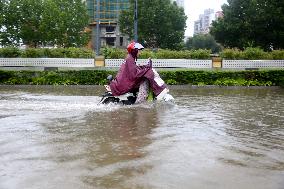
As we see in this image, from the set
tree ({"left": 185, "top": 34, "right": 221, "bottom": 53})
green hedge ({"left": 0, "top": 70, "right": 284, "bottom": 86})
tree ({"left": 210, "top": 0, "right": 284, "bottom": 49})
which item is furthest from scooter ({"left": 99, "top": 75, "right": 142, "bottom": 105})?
tree ({"left": 185, "top": 34, "right": 221, "bottom": 53})

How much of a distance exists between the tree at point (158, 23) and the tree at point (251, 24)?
9.13m

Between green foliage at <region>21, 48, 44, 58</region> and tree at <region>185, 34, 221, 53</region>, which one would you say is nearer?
green foliage at <region>21, 48, 44, 58</region>

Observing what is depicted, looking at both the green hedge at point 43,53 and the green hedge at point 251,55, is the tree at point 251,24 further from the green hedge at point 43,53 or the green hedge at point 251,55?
the green hedge at point 43,53

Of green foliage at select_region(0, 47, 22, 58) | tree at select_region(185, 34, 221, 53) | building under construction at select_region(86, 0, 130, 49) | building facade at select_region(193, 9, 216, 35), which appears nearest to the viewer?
green foliage at select_region(0, 47, 22, 58)

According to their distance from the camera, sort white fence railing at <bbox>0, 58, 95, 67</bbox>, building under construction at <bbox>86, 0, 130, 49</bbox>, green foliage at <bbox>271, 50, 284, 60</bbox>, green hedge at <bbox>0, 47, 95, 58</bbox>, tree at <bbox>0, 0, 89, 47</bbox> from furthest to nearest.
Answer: building under construction at <bbox>86, 0, 130, 49</bbox> < tree at <bbox>0, 0, 89, 47</bbox> < green foliage at <bbox>271, 50, 284, 60</bbox> < green hedge at <bbox>0, 47, 95, 58</bbox> < white fence railing at <bbox>0, 58, 95, 67</bbox>

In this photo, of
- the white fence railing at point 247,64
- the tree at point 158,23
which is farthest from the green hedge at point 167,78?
the tree at point 158,23

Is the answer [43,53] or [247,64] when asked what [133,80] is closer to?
[43,53]

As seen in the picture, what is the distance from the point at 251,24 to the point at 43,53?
58.4 ft

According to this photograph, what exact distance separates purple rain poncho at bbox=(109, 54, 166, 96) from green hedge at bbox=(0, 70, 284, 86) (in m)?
8.59

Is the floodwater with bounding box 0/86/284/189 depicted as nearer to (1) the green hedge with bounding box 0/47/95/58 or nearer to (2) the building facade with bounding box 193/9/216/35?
(1) the green hedge with bounding box 0/47/95/58

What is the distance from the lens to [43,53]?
85.9ft

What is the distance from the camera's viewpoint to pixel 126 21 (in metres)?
49.3

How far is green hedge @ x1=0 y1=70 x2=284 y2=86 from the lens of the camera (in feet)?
74.8

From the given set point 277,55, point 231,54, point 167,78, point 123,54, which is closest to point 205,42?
point 277,55
